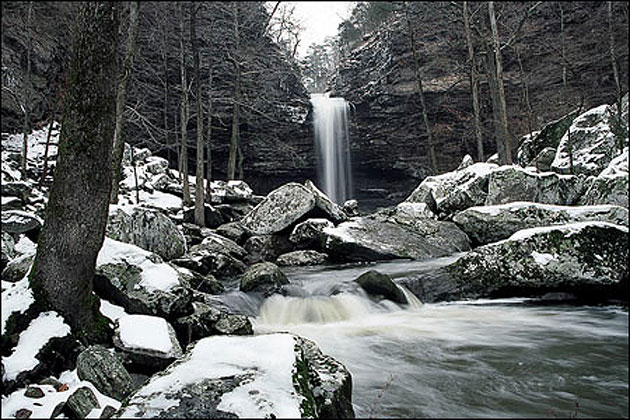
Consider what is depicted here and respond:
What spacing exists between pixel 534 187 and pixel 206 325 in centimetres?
855

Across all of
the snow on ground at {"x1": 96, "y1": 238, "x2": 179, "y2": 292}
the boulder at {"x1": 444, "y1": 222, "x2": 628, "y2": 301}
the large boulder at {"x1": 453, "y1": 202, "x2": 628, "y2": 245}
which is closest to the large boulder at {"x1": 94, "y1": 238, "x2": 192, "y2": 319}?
the snow on ground at {"x1": 96, "y1": 238, "x2": 179, "y2": 292}

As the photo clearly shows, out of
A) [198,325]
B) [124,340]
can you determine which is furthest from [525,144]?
[124,340]

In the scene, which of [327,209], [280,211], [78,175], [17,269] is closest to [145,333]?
[78,175]

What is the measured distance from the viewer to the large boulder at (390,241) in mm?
9742

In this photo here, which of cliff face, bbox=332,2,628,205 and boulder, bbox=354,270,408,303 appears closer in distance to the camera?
boulder, bbox=354,270,408,303

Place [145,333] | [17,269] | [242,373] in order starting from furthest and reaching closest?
[17,269] < [145,333] < [242,373]

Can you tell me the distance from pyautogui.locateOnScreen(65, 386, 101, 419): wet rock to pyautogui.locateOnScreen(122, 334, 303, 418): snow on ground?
69 cm

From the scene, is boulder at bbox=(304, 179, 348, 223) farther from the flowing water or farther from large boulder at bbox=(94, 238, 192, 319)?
large boulder at bbox=(94, 238, 192, 319)

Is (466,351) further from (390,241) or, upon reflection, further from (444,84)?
(444,84)

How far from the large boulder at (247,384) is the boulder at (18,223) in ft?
15.3

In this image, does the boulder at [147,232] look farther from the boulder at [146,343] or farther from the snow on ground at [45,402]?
the snow on ground at [45,402]

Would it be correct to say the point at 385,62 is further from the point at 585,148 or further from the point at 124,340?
the point at 124,340

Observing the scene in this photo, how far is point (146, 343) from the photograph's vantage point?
3838 mm

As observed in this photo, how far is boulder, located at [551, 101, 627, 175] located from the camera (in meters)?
10.8
